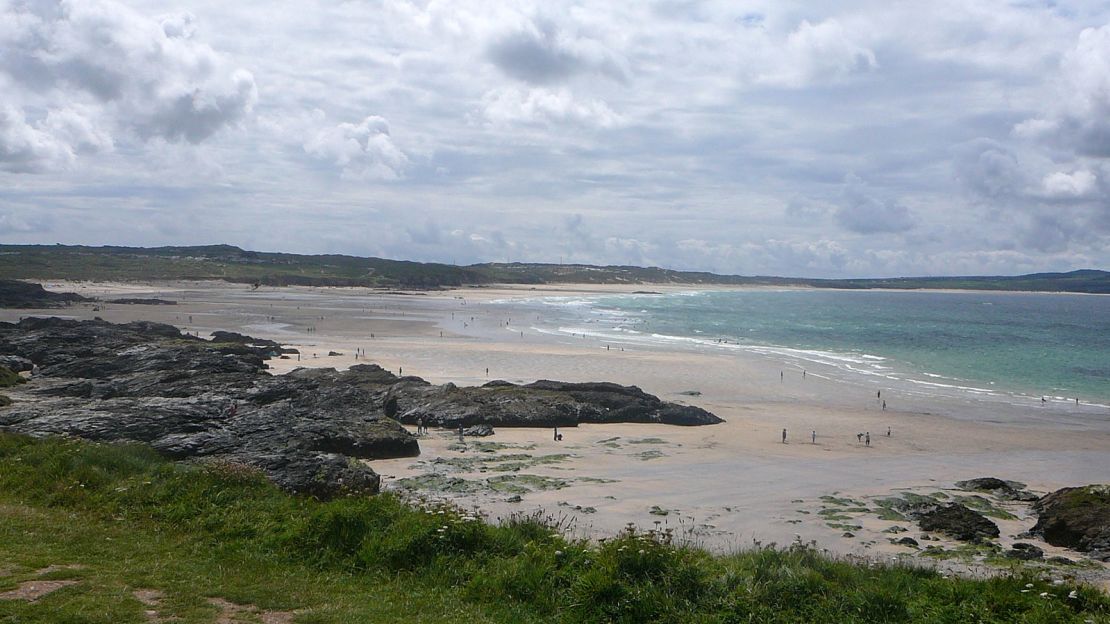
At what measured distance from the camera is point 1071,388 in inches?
1702

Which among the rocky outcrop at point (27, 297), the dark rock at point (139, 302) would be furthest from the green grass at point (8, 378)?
the dark rock at point (139, 302)

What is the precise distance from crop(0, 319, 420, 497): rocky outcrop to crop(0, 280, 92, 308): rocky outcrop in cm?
4555

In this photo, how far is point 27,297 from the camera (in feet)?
250

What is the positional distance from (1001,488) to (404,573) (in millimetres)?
18481

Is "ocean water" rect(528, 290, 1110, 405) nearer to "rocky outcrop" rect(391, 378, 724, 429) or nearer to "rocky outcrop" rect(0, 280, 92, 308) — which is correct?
"rocky outcrop" rect(391, 378, 724, 429)

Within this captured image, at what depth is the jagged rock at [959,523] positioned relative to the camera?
15743mm

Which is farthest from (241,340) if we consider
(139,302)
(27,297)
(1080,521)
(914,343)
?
(914,343)

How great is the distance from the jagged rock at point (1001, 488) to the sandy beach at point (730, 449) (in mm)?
629

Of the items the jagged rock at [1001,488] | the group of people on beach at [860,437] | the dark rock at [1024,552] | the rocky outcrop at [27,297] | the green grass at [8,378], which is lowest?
the group of people on beach at [860,437]

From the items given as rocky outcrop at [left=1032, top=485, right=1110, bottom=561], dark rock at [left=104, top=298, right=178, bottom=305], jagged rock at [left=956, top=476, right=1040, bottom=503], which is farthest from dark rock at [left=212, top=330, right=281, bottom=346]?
dark rock at [left=104, top=298, right=178, bottom=305]

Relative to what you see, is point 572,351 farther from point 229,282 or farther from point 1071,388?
point 229,282

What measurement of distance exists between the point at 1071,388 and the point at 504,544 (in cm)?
4623

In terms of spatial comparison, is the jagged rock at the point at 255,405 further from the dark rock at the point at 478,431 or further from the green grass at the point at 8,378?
the green grass at the point at 8,378

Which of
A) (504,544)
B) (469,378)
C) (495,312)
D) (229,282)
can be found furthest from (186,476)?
(229,282)
